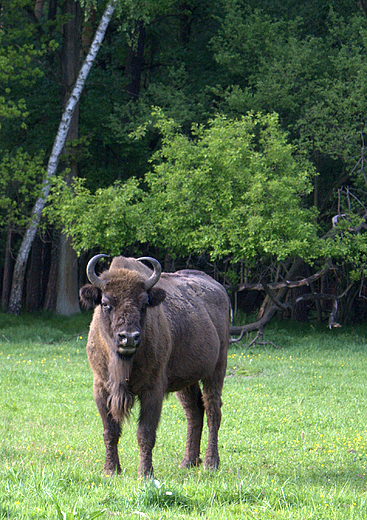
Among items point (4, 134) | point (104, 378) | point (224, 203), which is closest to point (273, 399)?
point (104, 378)

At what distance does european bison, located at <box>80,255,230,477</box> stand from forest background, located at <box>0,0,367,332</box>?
10498 mm

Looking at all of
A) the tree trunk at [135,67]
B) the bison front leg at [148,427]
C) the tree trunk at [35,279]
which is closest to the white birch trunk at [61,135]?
the tree trunk at [35,279]

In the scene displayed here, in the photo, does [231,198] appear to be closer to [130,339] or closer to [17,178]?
[17,178]

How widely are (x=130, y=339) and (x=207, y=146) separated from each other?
16641 mm

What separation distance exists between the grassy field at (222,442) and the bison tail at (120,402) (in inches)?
23.3

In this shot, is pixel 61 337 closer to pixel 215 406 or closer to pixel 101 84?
pixel 101 84

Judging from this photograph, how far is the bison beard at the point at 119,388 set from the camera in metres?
5.99

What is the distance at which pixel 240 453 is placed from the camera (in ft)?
26.8

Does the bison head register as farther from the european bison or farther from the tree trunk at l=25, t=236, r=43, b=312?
the tree trunk at l=25, t=236, r=43, b=312

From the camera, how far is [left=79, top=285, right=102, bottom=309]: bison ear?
6.23 m

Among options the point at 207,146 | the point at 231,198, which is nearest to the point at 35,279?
the point at 207,146

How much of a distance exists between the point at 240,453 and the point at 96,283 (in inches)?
137

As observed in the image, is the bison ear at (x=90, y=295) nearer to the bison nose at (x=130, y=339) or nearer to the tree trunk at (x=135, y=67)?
the bison nose at (x=130, y=339)

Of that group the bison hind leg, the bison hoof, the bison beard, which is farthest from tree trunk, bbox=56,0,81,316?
the bison beard
